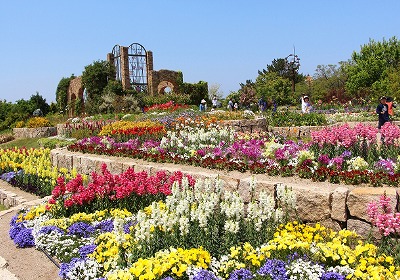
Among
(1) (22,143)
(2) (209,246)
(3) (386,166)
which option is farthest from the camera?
(1) (22,143)

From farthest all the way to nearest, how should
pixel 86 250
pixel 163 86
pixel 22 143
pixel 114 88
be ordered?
pixel 163 86 → pixel 114 88 → pixel 22 143 → pixel 86 250

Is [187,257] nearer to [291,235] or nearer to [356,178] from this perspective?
[291,235]

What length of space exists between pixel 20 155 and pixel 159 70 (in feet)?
70.4

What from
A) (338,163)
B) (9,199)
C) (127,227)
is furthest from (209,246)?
(9,199)

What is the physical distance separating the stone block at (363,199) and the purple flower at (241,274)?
1825mm

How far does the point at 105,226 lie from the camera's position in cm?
530

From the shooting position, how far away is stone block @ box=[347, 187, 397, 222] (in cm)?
460

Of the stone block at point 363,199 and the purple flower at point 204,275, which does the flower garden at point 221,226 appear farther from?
the stone block at point 363,199

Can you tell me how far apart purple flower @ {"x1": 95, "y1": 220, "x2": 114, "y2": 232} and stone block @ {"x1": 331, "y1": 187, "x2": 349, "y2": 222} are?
2.79 meters

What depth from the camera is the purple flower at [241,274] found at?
3549 mm

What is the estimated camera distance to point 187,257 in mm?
3578

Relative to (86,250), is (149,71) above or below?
above

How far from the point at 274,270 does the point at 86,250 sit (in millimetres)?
2174

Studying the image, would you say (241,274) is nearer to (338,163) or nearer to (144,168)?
(338,163)
